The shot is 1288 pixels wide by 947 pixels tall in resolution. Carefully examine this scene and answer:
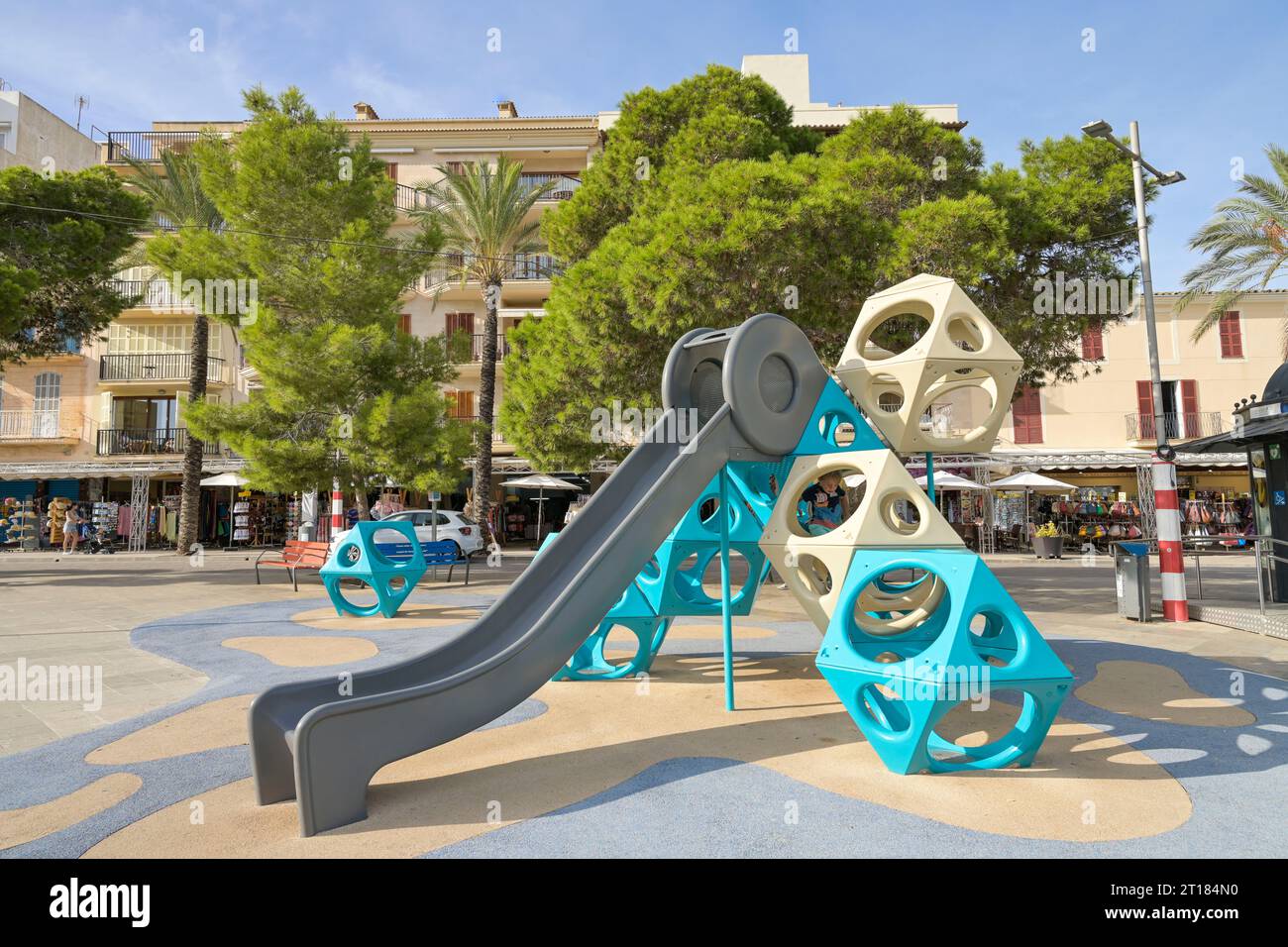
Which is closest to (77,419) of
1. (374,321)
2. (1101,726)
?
(374,321)

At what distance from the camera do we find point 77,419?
32062mm

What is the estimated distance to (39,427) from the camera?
105ft

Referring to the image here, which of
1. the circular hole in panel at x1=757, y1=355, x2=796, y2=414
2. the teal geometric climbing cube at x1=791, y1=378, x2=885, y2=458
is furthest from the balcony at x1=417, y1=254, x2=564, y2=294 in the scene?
the teal geometric climbing cube at x1=791, y1=378, x2=885, y2=458

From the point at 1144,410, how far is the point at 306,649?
3155cm

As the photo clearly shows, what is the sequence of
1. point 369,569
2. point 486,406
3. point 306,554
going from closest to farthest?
point 369,569
point 306,554
point 486,406

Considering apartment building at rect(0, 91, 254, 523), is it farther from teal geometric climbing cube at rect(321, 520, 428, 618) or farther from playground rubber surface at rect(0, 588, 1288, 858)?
playground rubber surface at rect(0, 588, 1288, 858)

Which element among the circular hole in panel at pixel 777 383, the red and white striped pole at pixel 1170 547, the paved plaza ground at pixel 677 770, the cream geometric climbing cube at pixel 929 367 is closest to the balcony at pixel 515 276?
the red and white striped pole at pixel 1170 547

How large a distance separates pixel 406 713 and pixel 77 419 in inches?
1396

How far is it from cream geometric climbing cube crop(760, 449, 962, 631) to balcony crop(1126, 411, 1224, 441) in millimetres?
29349

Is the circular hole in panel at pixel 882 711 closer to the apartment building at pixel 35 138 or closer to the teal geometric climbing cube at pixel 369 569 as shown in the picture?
the teal geometric climbing cube at pixel 369 569

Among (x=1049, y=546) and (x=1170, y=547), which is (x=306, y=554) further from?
(x=1049, y=546)

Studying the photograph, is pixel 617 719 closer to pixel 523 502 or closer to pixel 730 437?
pixel 730 437

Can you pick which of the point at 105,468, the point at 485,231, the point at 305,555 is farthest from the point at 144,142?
the point at 305,555

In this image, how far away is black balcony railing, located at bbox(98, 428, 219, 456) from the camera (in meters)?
31.7
